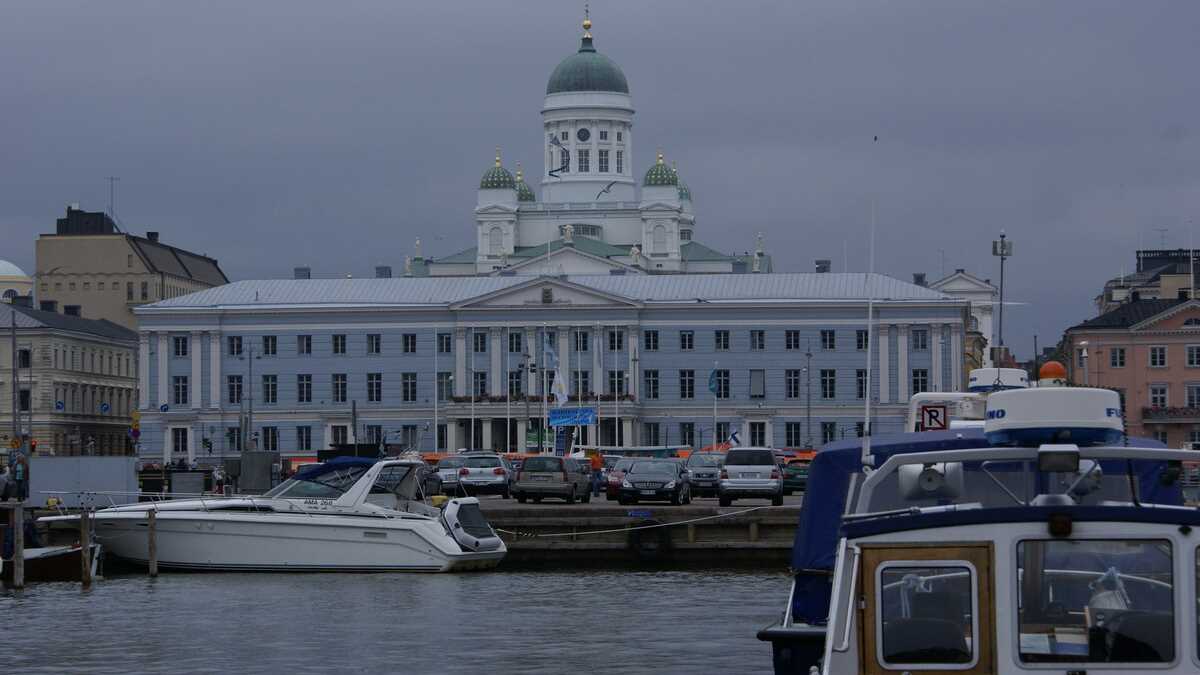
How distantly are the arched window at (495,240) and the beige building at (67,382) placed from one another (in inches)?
1065

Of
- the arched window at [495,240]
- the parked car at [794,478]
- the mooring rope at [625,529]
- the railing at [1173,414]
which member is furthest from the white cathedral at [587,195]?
the mooring rope at [625,529]

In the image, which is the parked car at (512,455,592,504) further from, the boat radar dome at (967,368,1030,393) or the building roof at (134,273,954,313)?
the building roof at (134,273,954,313)

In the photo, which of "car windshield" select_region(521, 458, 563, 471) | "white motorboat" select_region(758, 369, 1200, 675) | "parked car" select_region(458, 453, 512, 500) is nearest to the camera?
"white motorboat" select_region(758, 369, 1200, 675)

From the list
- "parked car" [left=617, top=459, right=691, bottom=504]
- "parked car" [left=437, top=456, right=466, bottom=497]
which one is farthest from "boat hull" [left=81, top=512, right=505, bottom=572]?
"parked car" [left=437, top=456, right=466, bottom=497]

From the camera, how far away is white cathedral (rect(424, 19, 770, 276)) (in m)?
168

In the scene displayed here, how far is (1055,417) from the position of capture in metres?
14.3

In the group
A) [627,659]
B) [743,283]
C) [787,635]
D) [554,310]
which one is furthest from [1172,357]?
[787,635]

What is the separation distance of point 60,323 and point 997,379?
132121 mm

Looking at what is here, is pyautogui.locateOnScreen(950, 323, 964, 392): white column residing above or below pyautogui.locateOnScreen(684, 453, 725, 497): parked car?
above

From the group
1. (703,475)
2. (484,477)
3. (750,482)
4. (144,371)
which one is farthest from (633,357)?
(750,482)

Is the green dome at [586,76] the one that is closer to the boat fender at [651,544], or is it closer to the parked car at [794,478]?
the parked car at [794,478]

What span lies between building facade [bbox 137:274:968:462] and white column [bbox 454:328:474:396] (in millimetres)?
116

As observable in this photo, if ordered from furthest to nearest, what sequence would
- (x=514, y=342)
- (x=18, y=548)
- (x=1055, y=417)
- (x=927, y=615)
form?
(x=514, y=342) < (x=18, y=548) < (x=1055, y=417) < (x=927, y=615)

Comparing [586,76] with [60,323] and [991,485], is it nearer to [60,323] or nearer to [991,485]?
[60,323]
